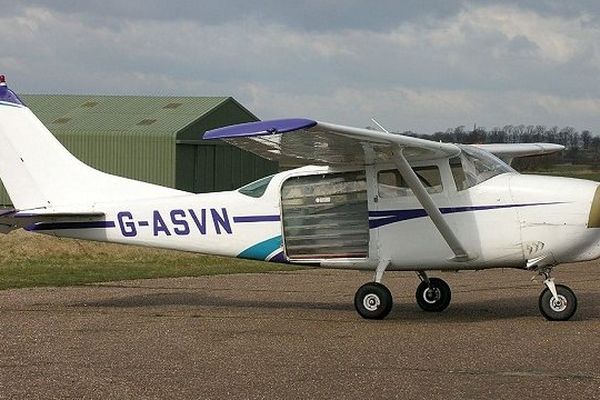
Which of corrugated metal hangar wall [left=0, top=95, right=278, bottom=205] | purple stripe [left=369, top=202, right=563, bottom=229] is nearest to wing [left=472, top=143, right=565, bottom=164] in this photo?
purple stripe [left=369, top=202, right=563, bottom=229]

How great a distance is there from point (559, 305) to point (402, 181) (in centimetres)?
248

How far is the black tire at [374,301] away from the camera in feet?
42.5

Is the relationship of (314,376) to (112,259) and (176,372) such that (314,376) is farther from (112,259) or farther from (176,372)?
(112,259)

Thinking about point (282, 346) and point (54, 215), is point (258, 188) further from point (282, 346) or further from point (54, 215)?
point (282, 346)

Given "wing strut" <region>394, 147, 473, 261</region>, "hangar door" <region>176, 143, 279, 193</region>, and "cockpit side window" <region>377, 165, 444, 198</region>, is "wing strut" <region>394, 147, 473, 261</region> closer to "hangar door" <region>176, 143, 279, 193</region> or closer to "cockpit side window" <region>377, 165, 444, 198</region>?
"cockpit side window" <region>377, 165, 444, 198</region>

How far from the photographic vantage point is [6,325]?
482 inches

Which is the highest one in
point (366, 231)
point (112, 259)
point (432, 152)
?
point (432, 152)

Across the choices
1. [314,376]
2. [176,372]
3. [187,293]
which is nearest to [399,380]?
[314,376]

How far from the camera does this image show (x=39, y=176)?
14.9 m

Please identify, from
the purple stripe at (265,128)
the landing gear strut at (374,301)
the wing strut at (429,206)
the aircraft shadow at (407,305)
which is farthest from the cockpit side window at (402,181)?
the purple stripe at (265,128)

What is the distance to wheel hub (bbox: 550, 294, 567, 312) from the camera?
12.6 metres

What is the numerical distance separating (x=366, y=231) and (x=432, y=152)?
1358 mm

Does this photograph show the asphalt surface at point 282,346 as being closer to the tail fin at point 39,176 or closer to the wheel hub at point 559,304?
the wheel hub at point 559,304

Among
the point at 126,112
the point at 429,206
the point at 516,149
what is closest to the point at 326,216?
the point at 429,206
